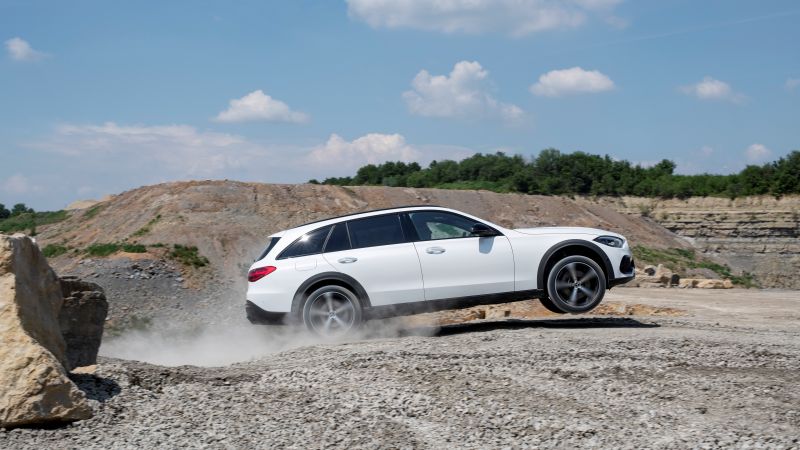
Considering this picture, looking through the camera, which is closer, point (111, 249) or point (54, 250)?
point (111, 249)

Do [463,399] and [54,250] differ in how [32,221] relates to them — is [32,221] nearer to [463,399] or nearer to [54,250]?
[54,250]

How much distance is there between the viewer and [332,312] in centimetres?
1045

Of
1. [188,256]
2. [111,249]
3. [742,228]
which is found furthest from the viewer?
[742,228]

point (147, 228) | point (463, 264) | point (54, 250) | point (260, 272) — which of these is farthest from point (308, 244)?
point (54, 250)

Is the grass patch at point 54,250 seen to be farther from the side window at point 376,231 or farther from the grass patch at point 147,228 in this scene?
the side window at point 376,231

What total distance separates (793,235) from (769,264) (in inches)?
90.3

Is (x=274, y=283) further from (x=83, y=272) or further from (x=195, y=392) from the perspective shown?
(x=83, y=272)

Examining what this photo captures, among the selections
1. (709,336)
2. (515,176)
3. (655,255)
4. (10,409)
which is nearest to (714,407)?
(709,336)

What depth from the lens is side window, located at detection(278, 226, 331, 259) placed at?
34.9ft

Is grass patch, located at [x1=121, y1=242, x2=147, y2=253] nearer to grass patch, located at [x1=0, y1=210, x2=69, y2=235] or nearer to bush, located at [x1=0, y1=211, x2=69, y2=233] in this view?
grass patch, located at [x1=0, y1=210, x2=69, y2=235]

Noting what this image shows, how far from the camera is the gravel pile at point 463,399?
6051mm

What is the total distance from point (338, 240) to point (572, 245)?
2.93m

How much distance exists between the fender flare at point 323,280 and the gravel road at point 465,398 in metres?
1.15

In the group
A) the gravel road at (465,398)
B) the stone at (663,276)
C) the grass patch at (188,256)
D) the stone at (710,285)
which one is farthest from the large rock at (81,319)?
the stone at (663,276)
